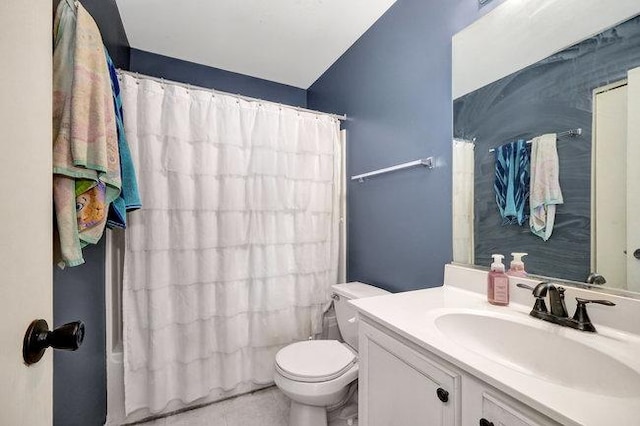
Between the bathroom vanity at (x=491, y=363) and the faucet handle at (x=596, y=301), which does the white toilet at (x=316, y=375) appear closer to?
the bathroom vanity at (x=491, y=363)

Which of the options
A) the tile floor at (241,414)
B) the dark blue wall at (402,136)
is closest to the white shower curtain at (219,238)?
the tile floor at (241,414)

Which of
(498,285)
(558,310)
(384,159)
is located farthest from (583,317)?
(384,159)

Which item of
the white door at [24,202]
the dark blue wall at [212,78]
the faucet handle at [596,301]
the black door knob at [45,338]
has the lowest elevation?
the faucet handle at [596,301]

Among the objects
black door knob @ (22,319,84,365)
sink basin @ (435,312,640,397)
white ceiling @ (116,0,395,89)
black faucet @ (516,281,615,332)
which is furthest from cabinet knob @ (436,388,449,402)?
white ceiling @ (116,0,395,89)

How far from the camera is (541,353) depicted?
799mm

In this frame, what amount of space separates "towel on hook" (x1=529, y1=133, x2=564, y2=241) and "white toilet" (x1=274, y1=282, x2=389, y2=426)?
3.10 ft

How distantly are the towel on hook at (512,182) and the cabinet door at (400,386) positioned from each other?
2.19 feet

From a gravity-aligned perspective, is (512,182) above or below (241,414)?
above

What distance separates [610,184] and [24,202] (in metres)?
1.38

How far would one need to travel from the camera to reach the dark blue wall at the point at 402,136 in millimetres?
1334

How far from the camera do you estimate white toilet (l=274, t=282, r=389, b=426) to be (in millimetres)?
1311

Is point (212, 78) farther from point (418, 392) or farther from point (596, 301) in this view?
point (596, 301)

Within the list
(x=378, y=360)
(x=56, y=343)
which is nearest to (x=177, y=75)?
(x=56, y=343)

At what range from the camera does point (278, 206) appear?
6.16 ft
